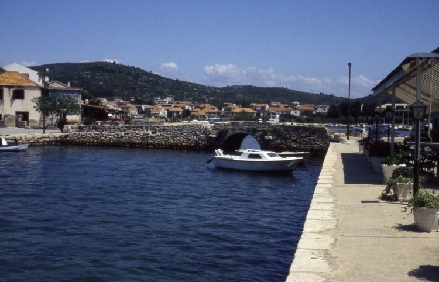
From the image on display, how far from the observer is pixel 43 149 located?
1902 inches

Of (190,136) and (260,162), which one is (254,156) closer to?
(260,162)

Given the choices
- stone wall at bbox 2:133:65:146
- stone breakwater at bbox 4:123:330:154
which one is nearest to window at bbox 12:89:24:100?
stone breakwater at bbox 4:123:330:154

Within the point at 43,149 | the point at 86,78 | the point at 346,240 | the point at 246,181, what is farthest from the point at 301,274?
the point at 86,78

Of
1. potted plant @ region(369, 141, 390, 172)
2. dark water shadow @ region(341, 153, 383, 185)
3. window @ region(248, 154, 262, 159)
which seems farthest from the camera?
window @ region(248, 154, 262, 159)

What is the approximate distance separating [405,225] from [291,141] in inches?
1659

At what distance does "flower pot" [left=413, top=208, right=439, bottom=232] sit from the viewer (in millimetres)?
9445

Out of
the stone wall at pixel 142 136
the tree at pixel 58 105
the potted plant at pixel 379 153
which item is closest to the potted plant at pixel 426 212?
the potted plant at pixel 379 153

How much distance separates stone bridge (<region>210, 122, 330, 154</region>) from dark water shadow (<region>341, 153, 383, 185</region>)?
87.7 feet

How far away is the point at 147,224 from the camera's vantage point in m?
17.1

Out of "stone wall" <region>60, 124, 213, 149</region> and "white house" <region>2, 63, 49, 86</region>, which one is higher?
"white house" <region>2, 63, 49, 86</region>

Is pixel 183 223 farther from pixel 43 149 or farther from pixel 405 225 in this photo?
pixel 43 149

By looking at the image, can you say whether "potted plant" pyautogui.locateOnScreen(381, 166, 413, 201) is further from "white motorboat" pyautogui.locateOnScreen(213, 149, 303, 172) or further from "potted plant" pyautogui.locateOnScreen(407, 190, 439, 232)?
"white motorboat" pyautogui.locateOnScreen(213, 149, 303, 172)

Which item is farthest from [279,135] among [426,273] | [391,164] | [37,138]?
[426,273]

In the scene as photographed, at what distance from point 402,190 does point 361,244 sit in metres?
4.37
